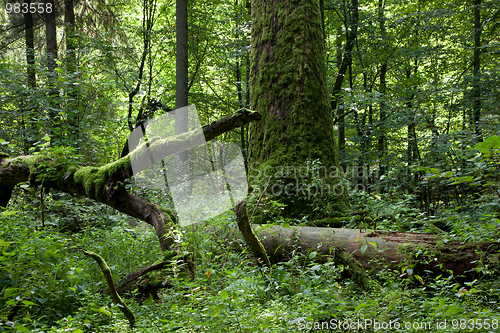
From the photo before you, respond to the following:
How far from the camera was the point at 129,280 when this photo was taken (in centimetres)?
380

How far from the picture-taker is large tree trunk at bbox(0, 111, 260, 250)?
4.18 m

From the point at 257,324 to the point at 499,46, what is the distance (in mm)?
9610

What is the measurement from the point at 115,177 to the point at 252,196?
2.13m

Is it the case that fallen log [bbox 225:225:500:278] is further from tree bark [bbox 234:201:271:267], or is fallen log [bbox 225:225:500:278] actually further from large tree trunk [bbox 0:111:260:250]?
large tree trunk [bbox 0:111:260:250]

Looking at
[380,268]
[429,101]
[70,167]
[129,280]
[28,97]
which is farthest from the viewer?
[429,101]

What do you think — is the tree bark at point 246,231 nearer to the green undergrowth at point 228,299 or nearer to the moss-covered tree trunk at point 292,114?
the green undergrowth at point 228,299

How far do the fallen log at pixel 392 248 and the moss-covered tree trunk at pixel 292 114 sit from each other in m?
1.07

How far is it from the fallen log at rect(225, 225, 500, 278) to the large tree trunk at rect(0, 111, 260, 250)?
124 cm

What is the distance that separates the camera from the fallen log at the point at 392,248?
10.5ft

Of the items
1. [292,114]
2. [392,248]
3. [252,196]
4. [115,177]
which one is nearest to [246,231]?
[252,196]

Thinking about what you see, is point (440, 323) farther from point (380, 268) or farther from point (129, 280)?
point (129, 280)

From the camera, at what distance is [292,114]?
5.93 metres

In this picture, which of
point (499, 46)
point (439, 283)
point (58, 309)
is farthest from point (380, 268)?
point (499, 46)

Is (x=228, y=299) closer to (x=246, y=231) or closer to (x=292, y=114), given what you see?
(x=246, y=231)
